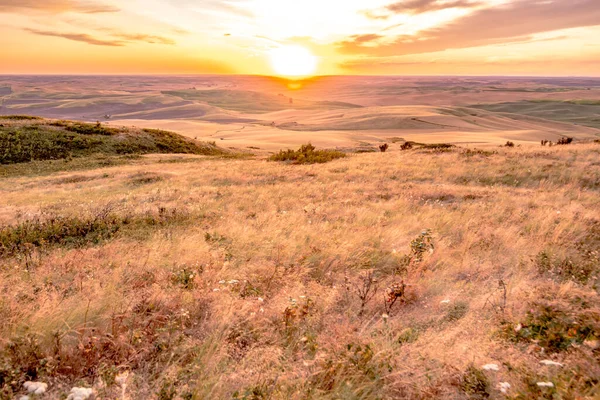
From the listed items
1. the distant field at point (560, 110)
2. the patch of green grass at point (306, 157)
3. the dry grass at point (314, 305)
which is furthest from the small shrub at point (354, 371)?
the distant field at point (560, 110)

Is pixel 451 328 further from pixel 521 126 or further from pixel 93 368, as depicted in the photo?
pixel 521 126

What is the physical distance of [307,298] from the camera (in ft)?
14.4

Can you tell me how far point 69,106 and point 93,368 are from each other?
16710 centimetres

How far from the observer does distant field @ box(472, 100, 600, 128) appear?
4218 inches

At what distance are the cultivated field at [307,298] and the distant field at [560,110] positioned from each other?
380ft

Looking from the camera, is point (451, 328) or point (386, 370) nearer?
point (386, 370)

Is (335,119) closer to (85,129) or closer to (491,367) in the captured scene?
(85,129)

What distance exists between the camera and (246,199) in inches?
456

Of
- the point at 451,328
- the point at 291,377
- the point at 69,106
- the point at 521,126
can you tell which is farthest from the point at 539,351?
the point at 69,106

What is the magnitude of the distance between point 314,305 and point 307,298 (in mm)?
141

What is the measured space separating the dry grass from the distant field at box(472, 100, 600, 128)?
11606 centimetres

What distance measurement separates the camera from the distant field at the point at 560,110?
351 ft

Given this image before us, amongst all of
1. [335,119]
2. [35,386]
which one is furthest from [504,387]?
[335,119]

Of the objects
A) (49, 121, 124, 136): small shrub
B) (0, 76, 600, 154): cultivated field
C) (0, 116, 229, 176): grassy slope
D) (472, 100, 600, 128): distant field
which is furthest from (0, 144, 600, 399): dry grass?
(472, 100, 600, 128): distant field
